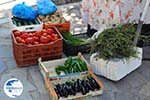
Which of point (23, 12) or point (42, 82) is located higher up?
point (23, 12)

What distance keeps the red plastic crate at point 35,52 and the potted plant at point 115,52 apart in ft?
1.26

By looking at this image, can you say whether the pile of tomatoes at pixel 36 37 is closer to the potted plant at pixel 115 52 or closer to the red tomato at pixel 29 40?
the red tomato at pixel 29 40

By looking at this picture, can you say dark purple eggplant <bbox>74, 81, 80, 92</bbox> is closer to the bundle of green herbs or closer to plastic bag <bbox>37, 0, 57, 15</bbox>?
the bundle of green herbs

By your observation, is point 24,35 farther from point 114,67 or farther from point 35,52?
point 114,67

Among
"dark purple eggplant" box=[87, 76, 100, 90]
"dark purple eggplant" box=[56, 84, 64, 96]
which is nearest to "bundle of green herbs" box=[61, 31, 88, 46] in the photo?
"dark purple eggplant" box=[87, 76, 100, 90]

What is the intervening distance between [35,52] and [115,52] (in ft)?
2.68

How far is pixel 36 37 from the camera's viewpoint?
341 cm

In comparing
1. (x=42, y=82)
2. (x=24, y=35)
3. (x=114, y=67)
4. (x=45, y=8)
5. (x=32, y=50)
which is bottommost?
(x=42, y=82)

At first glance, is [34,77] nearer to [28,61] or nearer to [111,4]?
[28,61]

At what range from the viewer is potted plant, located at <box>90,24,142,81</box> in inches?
123

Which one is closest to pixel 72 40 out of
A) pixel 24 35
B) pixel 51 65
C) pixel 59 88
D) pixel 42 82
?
pixel 51 65

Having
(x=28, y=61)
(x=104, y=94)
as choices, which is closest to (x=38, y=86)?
(x=28, y=61)

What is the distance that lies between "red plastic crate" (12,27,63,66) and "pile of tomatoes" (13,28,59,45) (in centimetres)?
5

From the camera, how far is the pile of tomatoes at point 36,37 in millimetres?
3346
